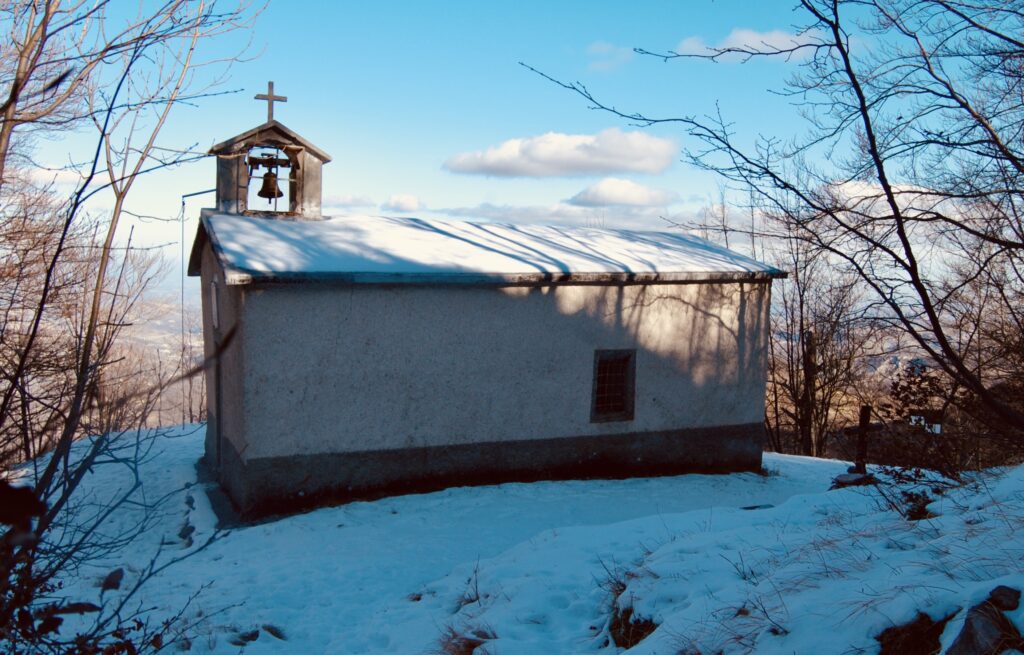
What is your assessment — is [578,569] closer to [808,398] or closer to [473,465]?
[473,465]

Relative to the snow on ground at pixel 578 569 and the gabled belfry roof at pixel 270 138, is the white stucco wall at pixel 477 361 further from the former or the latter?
the gabled belfry roof at pixel 270 138

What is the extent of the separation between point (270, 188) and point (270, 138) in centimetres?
87

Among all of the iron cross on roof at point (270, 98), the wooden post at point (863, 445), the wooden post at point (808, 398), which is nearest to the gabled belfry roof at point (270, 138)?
the iron cross on roof at point (270, 98)

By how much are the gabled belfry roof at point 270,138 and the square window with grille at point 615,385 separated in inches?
239

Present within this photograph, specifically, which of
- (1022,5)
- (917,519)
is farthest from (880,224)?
(917,519)

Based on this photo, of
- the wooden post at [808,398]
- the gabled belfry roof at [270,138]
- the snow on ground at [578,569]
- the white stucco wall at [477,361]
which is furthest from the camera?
the wooden post at [808,398]

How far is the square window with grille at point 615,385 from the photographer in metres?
13.0

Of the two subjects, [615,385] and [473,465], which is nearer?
[473,465]

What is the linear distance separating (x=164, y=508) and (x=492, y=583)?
6.51 metres

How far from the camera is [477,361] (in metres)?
11.8

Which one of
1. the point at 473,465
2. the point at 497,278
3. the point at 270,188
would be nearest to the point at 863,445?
the point at 473,465

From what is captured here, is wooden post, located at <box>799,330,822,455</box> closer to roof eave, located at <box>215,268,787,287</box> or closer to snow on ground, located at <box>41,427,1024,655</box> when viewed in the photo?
roof eave, located at <box>215,268,787,287</box>

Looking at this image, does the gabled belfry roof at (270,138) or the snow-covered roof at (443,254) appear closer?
the snow-covered roof at (443,254)

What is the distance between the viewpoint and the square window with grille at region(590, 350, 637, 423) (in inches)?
510
